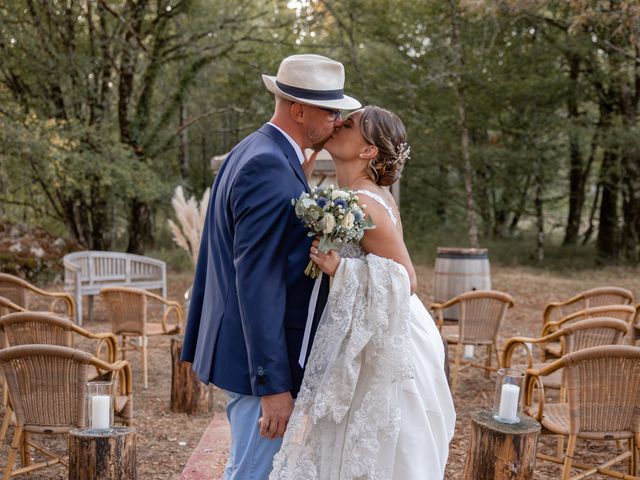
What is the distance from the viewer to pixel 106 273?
9672 millimetres

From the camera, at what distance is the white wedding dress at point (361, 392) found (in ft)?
6.95

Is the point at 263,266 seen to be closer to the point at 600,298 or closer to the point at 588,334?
the point at 588,334

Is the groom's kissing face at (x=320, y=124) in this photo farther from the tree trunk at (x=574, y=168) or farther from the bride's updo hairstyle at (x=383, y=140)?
the tree trunk at (x=574, y=168)

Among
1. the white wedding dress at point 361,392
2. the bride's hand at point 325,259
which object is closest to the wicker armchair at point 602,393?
the white wedding dress at point 361,392

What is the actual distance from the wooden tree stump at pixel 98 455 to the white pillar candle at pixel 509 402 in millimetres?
1708

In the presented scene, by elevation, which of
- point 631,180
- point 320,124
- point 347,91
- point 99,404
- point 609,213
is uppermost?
point 347,91

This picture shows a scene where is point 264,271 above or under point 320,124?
under

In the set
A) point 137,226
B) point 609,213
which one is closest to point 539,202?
point 609,213

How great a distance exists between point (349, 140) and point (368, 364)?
30.8 inches

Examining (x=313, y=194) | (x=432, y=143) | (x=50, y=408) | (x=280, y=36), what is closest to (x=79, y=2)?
(x=280, y=36)

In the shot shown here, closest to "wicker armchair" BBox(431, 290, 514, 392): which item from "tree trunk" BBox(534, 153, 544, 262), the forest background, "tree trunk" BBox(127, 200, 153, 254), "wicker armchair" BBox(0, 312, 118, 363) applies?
"wicker armchair" BBox(0, 312, 118, 363)

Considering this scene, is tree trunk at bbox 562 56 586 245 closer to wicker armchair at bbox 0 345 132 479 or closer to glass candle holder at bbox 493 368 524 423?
glass candle holder at bbox 493 368 524 423

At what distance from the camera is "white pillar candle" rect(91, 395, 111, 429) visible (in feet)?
9.63

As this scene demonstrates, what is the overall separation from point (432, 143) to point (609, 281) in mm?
5454
